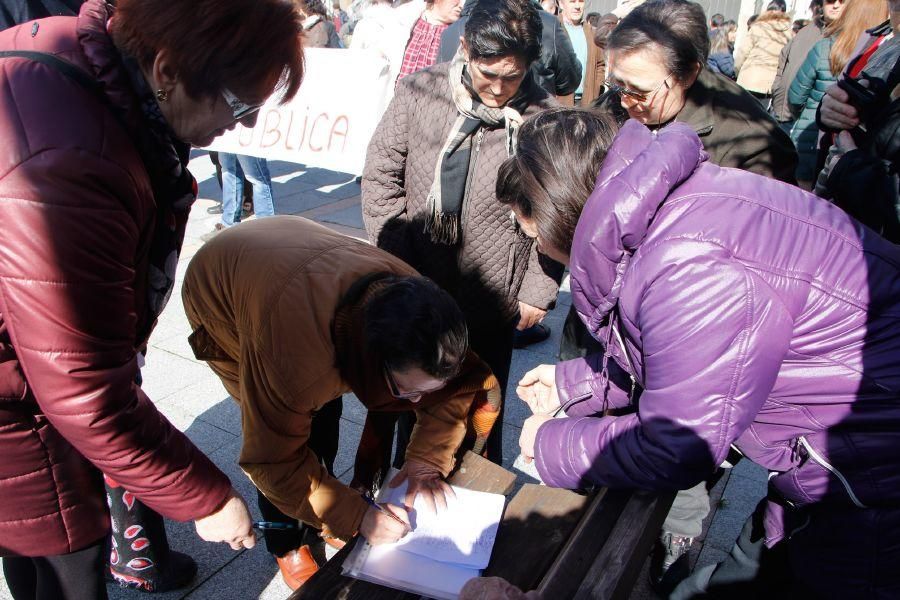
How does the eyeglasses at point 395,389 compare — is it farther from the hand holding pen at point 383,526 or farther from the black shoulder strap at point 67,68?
the black shoulder strap at point 67,68

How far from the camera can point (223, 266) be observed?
70.5 inches

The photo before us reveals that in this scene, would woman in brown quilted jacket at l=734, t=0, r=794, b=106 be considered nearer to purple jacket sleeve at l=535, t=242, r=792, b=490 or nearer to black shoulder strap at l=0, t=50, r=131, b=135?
purple jacket sleeve at l=535, t=242, r=792, b=490

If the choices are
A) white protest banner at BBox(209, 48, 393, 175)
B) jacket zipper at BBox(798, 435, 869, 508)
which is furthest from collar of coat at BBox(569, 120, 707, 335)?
white protest banner at BBox(209, 48, 393, 175)

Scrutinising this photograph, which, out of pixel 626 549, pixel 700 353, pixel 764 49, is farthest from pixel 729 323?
pixel 764 49

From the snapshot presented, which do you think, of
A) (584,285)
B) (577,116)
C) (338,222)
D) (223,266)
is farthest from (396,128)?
(338,222)

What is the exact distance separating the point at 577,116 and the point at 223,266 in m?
1.05

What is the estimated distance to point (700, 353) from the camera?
3.51ft

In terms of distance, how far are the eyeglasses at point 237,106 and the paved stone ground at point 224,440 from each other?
5.50 feet

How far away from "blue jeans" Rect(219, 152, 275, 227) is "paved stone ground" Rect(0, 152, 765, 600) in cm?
39

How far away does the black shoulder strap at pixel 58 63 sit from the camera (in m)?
1.06

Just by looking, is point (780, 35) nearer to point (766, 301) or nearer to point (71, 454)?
point (766, 301)

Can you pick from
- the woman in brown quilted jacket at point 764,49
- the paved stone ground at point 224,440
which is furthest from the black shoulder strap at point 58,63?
the woman in brown quilted jacket at point 764,49

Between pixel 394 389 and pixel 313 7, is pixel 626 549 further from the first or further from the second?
pixel 313 7

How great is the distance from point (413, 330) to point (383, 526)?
0.54 metres
